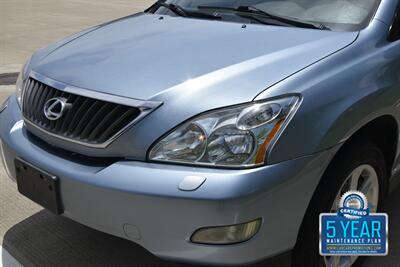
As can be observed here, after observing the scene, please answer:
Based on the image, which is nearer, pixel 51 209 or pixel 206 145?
pixel 206 145

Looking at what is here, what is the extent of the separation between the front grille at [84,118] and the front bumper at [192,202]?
15 cm

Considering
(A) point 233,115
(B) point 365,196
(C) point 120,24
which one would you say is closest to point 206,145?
(A) point 233,115

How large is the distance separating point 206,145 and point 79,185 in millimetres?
559

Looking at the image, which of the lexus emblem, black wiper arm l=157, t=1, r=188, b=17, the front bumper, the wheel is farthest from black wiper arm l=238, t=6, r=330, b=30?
the lexus emblem

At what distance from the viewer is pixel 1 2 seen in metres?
17.7

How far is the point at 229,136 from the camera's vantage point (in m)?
1.95

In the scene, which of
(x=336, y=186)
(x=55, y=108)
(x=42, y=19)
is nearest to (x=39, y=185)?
(x=55, y=108)

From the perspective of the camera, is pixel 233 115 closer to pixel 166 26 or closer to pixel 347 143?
pixel 347 143

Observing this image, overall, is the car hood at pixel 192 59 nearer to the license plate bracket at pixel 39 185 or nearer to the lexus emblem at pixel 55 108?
the lexus emblem at pixel 55 108

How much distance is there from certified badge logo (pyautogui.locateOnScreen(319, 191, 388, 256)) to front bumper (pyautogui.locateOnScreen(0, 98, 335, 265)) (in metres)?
0.27

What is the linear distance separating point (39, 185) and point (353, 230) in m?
1.49

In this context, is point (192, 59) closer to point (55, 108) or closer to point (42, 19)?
point (55, 108)

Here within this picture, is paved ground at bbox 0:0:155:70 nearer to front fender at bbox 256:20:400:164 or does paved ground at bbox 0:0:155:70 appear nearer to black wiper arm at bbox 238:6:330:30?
black wiper arm at bbox 238:6:330:30

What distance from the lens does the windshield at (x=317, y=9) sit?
8.40 ft
